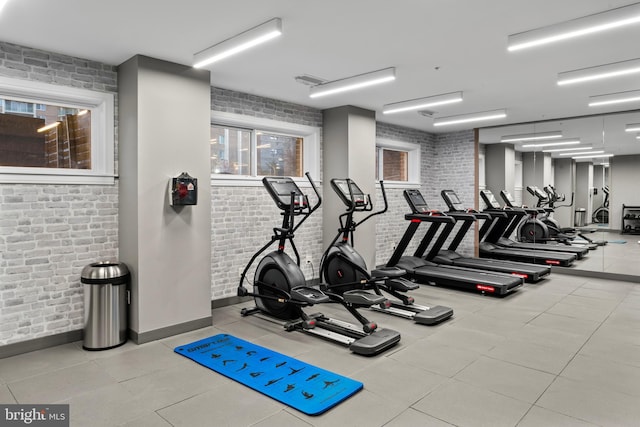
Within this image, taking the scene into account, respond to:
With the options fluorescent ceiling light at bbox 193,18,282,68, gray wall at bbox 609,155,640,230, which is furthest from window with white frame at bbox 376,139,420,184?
fluorescent ceiling light at bbox 193,18,282,68

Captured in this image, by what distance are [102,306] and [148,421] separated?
1783 mm

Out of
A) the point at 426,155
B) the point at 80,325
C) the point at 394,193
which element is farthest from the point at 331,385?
the point at 426,155

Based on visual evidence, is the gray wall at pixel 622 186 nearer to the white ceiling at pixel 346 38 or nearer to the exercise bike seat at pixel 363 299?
the white ceiling at pixel 346 38

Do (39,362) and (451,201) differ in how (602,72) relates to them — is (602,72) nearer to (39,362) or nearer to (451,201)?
(451,201)

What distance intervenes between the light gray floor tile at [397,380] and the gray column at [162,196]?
2252 millimetres

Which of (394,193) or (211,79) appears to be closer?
(211,79)

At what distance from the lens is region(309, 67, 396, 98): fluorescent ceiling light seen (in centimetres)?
489

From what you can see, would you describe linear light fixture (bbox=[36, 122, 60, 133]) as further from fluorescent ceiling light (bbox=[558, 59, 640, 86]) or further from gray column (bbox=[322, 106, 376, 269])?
fluorescent ceiling light (bbox=[558, 59, 640, 86])

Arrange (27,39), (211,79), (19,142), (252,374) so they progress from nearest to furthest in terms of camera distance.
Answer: (252,374)
(27,39)
(19,142)
(211,79)

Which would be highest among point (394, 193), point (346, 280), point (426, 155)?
point (426, 155)

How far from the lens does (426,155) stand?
9625mm

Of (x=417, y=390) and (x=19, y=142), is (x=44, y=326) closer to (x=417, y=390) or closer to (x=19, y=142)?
(x=19, y=142)

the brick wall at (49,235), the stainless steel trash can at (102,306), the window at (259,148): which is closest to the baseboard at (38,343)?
the brick wall at (49,235)

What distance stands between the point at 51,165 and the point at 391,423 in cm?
426
